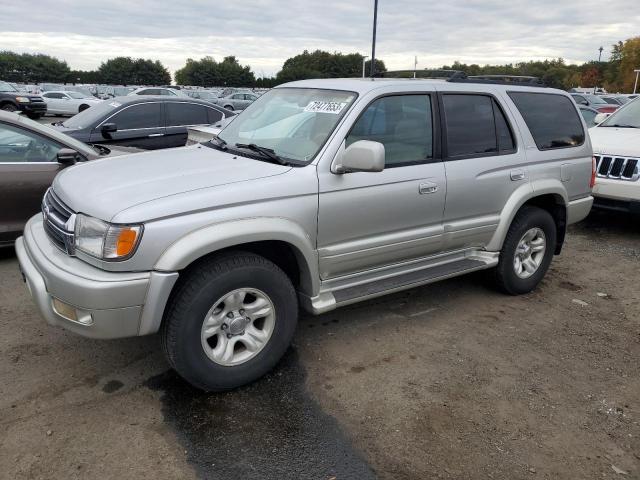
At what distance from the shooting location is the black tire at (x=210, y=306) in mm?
2980

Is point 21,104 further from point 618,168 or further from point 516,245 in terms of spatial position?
point 516,245

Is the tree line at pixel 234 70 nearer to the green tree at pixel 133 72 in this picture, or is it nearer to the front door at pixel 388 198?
the green tree at pixel 133 72

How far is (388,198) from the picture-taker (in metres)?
3.73

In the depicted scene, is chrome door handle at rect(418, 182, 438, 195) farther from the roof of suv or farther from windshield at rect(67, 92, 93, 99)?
windshield at rect(67, 92, 93, 99)

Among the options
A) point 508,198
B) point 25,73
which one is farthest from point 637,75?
point 508,198

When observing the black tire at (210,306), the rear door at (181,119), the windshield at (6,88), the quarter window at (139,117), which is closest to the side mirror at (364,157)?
the black tire at (210,306)

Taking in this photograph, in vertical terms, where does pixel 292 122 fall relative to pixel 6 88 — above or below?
below

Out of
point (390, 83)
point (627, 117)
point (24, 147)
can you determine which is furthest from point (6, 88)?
point (390, 83)

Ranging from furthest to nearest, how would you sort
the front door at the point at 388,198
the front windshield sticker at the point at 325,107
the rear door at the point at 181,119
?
the rear door at the point at 181,119, the front windshield sticker at the point at 325,107, the front door at the point at 388,198

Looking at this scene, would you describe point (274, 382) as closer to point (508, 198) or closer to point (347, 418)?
point (347, 418)

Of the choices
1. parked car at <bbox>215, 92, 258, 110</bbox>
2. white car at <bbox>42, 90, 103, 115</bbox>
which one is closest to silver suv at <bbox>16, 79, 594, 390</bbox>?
parked car at <bbox>215, 92, 258, 110</bbox>

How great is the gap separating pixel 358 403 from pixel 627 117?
23.4ft

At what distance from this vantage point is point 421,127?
404 centimetres

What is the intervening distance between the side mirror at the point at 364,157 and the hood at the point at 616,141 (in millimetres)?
4796
